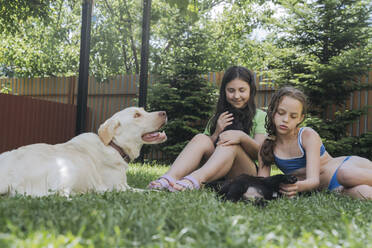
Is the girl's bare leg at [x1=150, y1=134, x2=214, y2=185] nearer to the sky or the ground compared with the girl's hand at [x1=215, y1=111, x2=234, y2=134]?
nearer to the ground

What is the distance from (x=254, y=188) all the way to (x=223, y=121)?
1145 mm

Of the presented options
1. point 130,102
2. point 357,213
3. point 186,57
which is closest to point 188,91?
point 186,57

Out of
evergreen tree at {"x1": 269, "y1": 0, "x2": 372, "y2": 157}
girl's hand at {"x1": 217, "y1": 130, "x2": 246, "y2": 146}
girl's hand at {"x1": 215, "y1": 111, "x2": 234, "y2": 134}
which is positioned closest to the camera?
girl's hand at {"x1": 217, "y1": 130, "x2": 246, "y2": 146}

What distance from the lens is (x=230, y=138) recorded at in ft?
11.0

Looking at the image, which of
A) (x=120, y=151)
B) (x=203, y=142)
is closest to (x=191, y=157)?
(x=203, y=142)

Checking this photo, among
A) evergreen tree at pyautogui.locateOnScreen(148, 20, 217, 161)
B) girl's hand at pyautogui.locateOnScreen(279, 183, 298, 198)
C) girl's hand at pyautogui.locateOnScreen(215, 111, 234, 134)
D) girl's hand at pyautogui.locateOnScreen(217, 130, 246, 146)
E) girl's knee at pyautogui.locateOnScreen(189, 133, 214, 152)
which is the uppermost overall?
evergreen tree at pyautogui.locateOnScreen(148, 20, 217, 161)

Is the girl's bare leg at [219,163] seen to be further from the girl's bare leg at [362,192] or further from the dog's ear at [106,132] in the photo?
the girl's bare leg at [362,192]

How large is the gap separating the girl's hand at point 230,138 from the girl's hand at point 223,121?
0.25 metres

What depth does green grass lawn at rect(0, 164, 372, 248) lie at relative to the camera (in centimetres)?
129

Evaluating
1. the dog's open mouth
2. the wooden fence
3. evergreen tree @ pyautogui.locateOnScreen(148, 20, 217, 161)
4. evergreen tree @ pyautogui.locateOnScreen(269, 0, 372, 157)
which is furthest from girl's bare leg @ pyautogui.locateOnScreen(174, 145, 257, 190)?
the wooden fence

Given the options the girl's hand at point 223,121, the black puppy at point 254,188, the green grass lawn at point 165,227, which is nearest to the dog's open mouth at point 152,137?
the girl's hand at point 223,121

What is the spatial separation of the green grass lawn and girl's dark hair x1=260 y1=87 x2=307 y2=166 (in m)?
1.13

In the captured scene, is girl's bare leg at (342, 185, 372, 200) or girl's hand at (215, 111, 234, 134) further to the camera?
girl's hand at (215, 111, 234, 134)

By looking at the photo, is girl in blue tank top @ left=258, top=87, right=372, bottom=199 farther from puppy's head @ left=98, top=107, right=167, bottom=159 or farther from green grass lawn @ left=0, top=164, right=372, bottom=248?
puppy's head @ left=98, top=107, right=167, bottom=159
